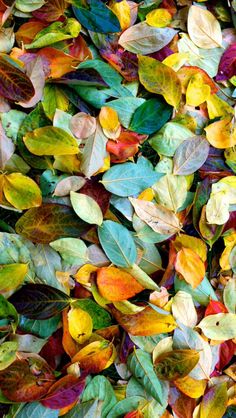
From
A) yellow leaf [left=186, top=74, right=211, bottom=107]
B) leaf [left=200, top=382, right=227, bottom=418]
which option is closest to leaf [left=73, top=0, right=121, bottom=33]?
yellow leaf [left=186, top=74, right=211, bottom=107]

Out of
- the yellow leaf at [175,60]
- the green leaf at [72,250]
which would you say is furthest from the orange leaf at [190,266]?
the yellow leaf at [175,60]

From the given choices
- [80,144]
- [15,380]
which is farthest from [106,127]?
[15,380]

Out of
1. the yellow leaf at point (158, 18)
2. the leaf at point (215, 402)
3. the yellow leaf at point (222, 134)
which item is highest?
the yellow leaf at point (158, 18)

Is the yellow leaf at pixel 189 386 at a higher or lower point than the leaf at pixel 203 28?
lower

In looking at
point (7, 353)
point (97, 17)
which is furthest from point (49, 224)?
point (97, 17)

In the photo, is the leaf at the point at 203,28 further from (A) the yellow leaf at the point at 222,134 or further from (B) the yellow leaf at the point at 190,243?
(B) the yellow leaf at the point at 190,243

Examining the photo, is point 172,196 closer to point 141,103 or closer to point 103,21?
point 141,103
